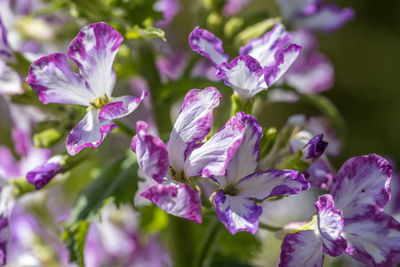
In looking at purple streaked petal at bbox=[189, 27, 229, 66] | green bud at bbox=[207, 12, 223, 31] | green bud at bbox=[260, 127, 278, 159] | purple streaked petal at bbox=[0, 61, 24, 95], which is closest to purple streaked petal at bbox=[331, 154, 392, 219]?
green bud at bbox=[260, 127, 278, 159]

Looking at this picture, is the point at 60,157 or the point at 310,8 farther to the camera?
the point at 310,8

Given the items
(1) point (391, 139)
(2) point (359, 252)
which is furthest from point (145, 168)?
(1) point (391, 139)

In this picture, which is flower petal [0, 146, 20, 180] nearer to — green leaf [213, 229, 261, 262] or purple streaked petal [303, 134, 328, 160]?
green leaf [213, 229, 261, 262]

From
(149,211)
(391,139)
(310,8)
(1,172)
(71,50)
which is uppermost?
(71,50)

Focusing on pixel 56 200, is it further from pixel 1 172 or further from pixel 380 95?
pixel 380 95

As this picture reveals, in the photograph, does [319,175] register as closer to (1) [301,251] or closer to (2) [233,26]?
(1) [301,251]

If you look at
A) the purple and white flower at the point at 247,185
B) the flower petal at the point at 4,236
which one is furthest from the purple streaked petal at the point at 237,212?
the flower petal at the point at 4,236
